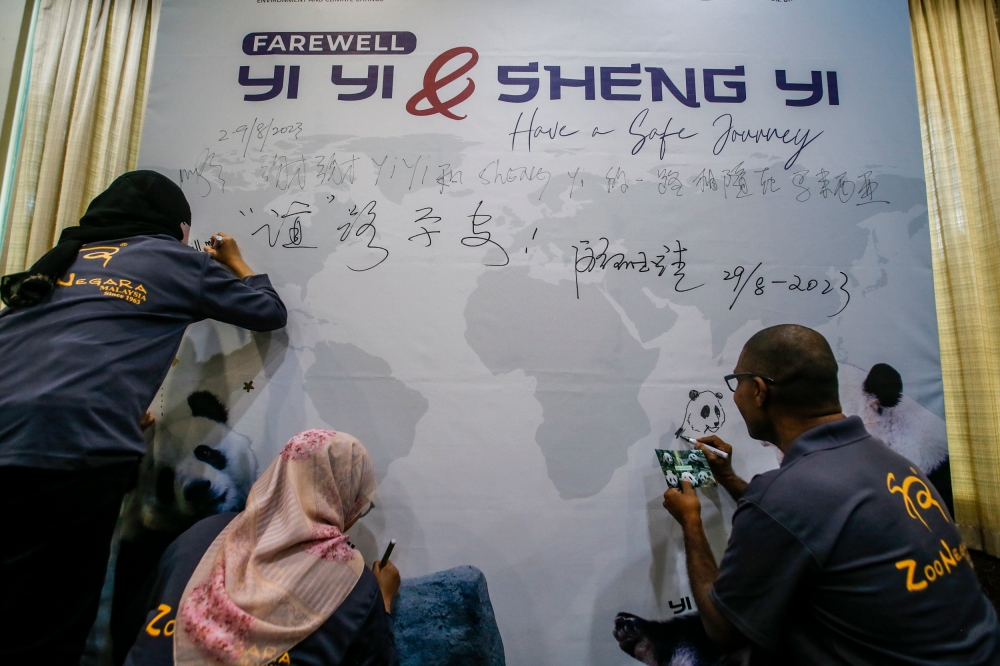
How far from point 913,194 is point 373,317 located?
166cm

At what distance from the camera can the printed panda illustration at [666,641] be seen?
131 centimetres

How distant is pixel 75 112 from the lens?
5.17 ft

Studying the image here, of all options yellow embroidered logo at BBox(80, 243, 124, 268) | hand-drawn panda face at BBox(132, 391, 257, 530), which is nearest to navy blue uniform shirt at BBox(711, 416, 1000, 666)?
hand-drawn panda face at BBox(132, 391, 257, 530)

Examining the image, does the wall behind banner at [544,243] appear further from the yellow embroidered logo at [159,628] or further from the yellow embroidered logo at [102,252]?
the yellow embroidered logo at [159,628]

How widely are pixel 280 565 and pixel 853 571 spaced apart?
42.2 inches

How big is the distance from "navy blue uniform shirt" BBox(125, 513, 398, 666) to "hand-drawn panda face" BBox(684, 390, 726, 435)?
92cm

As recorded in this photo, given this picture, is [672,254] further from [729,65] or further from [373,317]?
[373,317]

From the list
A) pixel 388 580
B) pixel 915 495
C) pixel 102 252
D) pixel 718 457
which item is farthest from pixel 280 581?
pixel 915 495

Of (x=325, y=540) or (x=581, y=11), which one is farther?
(x=581, y=11)

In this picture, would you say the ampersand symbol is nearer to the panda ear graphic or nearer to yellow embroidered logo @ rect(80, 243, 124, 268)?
yellow embroidered logo @ rect(80, 243, 124, 268)

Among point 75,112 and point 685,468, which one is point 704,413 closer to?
point 685,468

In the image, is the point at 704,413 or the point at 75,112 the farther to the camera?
the point at 75,112

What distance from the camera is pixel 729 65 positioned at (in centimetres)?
158

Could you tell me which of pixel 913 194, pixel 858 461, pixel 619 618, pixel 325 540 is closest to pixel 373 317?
pixel 325 540
